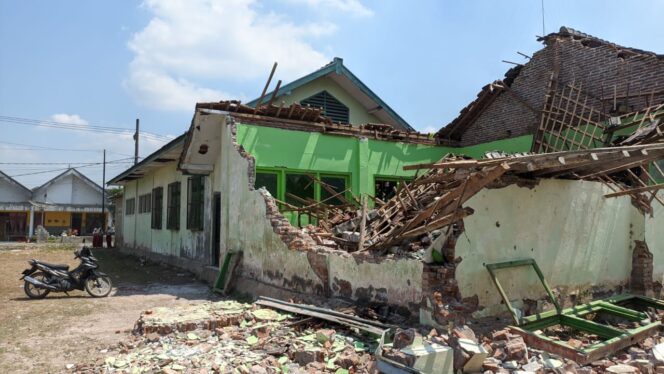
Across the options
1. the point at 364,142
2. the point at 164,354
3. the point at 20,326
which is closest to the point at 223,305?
the point at 164,354

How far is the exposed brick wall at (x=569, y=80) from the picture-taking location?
35.0 feet

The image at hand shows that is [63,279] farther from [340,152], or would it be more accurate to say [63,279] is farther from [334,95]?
[334,95]

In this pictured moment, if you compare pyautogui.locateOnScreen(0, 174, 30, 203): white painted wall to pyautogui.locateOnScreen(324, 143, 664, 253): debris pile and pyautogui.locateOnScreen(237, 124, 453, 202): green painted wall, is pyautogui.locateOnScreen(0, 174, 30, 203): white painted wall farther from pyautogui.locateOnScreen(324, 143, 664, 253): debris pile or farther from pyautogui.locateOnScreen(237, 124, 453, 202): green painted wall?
pyautogui.locateOnScreen(324, 143, 664, 253): debris pile

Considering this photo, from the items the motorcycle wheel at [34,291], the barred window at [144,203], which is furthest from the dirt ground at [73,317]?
the barred window at [144,203]

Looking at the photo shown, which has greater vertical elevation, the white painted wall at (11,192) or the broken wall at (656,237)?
the white painted wall at (11,192)

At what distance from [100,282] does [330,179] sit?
5924mm

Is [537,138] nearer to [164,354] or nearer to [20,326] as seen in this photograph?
[164,354]

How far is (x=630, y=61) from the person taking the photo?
35.9 feet

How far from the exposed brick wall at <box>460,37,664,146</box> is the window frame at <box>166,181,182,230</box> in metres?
9.22

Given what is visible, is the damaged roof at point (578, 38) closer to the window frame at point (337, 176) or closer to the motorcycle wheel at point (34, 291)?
the window frame at point (337, 176)

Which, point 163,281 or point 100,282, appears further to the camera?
point 163,281

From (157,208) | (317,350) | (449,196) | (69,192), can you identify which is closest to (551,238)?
(449,196)

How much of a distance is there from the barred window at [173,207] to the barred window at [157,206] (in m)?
1.09

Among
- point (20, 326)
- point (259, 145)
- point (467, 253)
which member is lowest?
point (20, 326)
